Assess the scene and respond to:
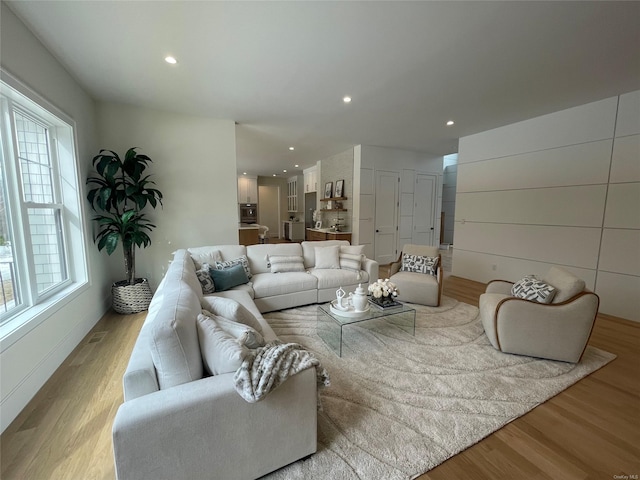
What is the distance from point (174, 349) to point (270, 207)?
1027cm

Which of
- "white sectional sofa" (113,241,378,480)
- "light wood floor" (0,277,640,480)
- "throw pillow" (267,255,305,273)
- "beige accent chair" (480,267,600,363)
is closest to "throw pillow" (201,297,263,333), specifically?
"white sectional sofa" (113,241,378,480)

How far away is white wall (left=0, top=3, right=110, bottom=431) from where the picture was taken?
177 centimetres

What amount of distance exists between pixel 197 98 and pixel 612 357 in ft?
17.5

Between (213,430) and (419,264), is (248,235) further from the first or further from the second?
(213,430)

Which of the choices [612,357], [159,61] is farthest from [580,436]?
[159,61]

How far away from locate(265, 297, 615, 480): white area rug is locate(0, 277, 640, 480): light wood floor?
0.31 feet

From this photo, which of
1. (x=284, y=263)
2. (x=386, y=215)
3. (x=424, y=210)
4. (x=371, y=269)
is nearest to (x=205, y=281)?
(x=284, y=263)

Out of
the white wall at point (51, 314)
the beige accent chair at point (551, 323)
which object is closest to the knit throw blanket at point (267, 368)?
the white wall at point (51, 314)

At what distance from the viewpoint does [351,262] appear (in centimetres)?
396

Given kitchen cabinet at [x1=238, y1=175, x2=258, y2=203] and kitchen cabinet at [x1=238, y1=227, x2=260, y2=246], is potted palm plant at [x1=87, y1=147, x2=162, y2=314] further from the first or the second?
kitchen cabinet at [x1=238, y1=175, x2=258, y2=203]

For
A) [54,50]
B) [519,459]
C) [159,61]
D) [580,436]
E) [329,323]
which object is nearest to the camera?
[519,459]

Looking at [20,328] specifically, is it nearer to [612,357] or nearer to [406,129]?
[612,357]

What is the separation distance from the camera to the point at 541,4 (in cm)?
182

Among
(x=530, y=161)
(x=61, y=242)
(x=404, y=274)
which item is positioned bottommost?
(x=404, y=274)
